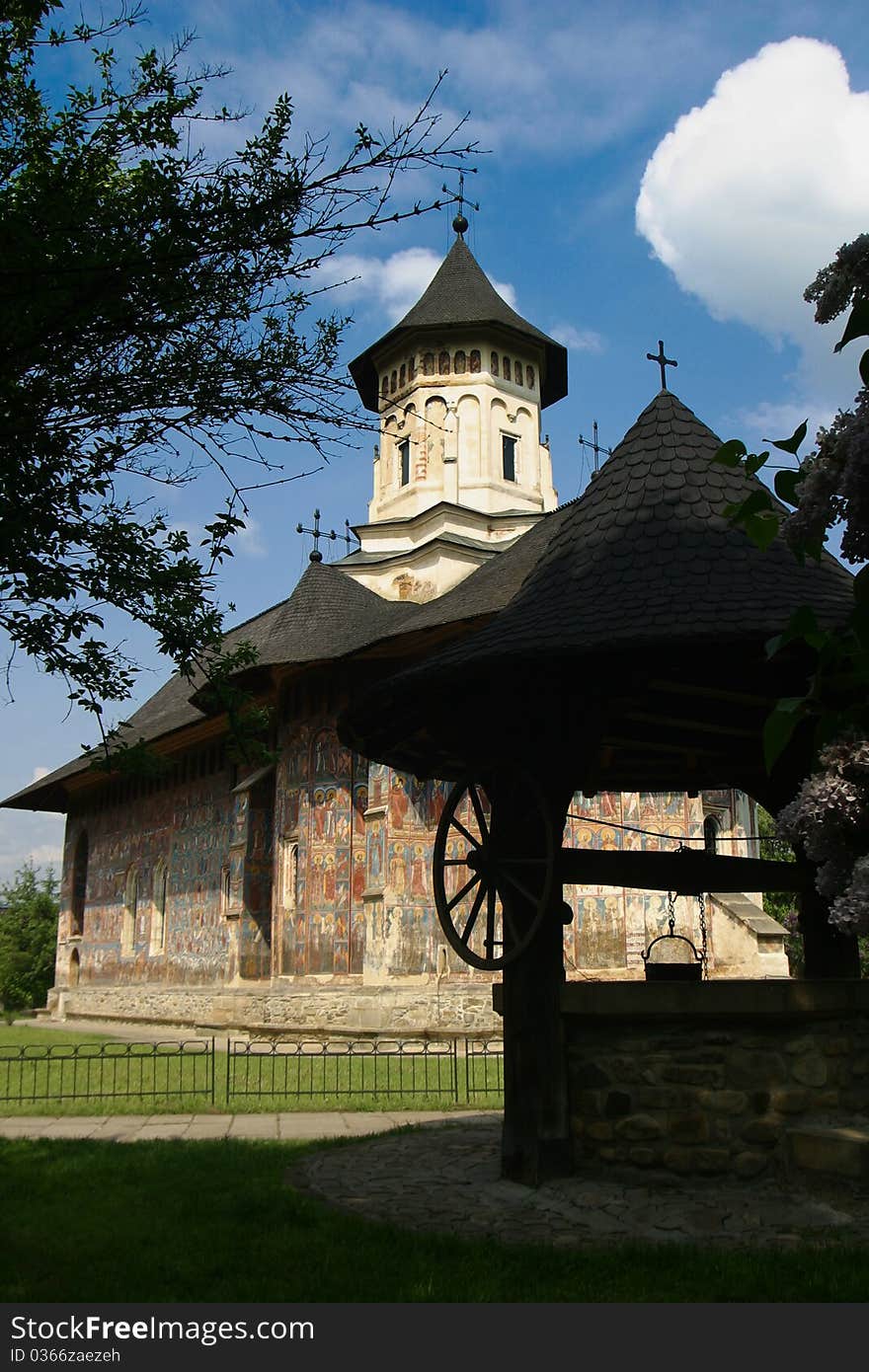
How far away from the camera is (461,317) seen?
99.1 ft

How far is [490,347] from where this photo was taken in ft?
99.9

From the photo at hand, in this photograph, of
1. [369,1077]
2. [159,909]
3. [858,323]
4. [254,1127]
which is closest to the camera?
[858,323]

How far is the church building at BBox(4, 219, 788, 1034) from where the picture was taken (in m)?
18.3

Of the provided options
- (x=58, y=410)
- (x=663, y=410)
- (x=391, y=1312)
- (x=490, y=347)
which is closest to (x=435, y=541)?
(x=490, y=347)

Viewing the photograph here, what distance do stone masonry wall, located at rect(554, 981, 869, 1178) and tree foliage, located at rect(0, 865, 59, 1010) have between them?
114 ft

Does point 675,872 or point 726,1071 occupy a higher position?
point 675,872

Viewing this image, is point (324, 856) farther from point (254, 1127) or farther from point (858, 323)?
point (858, 323)

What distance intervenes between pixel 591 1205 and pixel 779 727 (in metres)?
4.12

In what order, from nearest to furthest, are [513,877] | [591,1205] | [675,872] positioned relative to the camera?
[591,1205] < [513,877] < [675,872]

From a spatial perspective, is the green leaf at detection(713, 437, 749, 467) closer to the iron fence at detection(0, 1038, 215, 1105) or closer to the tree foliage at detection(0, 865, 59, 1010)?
the iron fence at detection(0, 1038, 215, 1105)

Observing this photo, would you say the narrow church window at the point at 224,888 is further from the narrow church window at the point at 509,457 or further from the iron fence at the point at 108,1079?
the narrow church window at the point at 509,457

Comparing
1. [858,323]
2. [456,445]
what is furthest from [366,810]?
[858,323]

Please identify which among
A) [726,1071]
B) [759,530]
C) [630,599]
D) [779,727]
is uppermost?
[630,599]

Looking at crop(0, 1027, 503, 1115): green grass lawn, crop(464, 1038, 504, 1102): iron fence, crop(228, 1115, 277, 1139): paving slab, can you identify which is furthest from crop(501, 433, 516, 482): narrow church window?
crop(228, 1115, 277, 1139): paving slab
